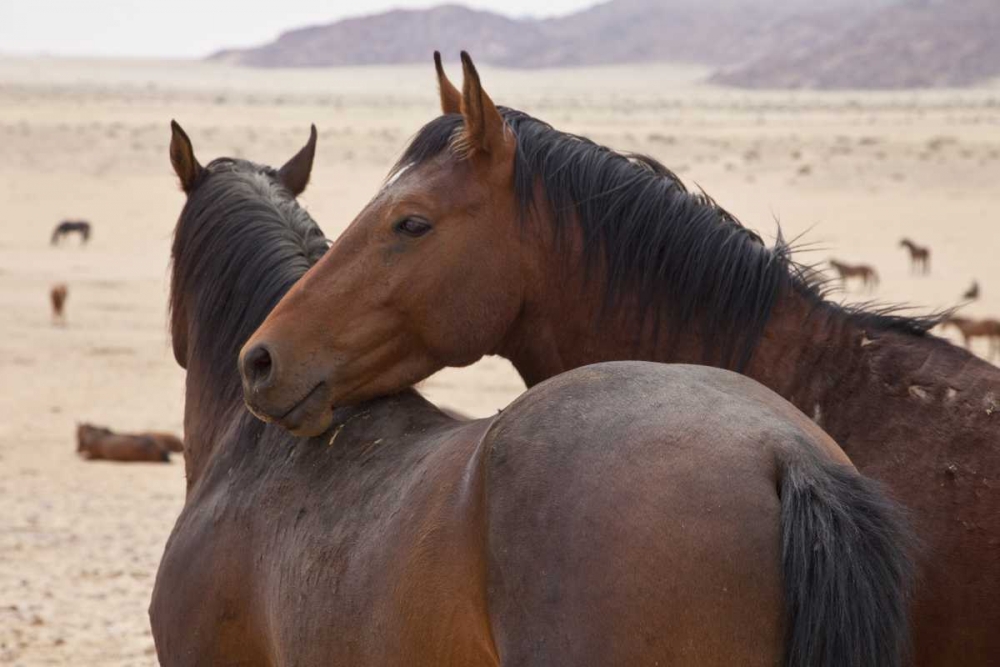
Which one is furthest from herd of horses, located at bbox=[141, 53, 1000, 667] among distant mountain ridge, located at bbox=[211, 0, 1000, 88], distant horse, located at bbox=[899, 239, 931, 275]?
distant mountain ridge, located at bbox=[211, 0, 1000, 88]

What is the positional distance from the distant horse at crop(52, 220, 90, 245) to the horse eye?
2489cm

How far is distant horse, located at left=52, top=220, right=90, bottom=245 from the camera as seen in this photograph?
1058 inches

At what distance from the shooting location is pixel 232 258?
13.3ft

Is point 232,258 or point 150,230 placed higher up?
point 232,258

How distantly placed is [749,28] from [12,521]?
176348 millimetres

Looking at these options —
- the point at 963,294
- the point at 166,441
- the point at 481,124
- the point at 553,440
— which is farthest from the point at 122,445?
the point at 963,294

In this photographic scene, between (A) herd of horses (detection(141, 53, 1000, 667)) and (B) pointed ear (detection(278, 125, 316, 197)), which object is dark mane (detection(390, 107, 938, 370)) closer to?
(A) herd of horses (detection(141, 53, 1000, 667))

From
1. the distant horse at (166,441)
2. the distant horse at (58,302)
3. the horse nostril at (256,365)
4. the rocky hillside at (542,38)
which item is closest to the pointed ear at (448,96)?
the horse nostril at (256,365)

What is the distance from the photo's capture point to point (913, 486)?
124 inches

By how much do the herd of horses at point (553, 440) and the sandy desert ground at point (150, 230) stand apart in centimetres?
116

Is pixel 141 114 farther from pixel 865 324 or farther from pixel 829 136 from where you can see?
pixel 865 324

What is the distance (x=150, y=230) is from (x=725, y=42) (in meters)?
150

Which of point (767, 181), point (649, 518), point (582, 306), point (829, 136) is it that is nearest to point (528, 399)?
point (649, 518)

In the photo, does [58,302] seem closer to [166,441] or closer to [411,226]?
[166,441]
